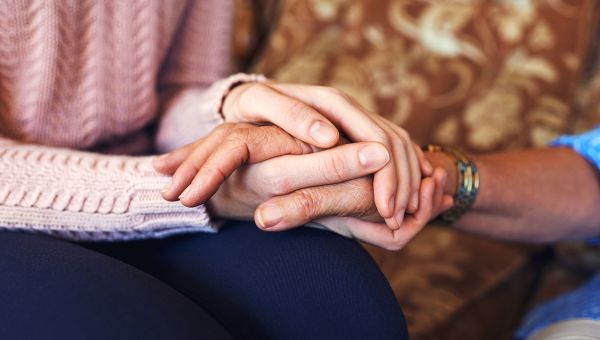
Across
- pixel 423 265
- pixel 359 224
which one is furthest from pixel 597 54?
pixel 359 224

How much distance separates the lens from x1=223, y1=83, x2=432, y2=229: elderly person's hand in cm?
64

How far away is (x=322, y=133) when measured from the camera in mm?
625

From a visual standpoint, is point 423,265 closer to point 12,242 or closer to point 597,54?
point 597,54

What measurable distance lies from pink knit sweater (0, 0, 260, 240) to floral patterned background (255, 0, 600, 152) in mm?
391

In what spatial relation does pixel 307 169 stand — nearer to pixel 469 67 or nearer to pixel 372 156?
pixel 372 156

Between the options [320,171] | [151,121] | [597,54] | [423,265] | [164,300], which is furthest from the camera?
[597,54]

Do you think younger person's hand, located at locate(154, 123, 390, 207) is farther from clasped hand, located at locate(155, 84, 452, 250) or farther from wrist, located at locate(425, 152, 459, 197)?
wrist, located at locate(425, 152, 459, 197)


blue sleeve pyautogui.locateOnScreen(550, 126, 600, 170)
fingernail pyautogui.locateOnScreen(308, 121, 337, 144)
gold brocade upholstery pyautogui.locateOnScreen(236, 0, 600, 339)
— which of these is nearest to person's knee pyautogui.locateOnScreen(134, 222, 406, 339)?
fingernail pyautogui.locateOnScreen(308, 121, 337, 144)

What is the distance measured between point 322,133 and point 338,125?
68 millimetres

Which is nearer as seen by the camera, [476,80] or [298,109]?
[298,109]

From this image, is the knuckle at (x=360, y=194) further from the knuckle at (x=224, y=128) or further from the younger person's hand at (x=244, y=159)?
the knuckle at (x=224, y=128)

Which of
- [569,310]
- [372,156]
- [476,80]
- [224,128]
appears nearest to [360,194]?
[372,156]

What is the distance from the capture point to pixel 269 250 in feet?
2.06

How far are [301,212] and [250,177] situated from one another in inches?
2.9
